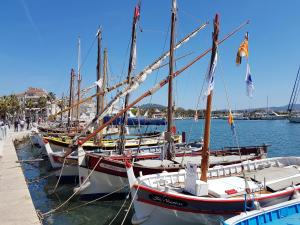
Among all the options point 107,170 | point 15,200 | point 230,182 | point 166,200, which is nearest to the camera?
point 166,200

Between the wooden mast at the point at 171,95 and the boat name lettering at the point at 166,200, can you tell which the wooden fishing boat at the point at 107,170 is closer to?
the wooden mast at the point at 171,95

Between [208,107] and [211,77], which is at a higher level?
[211,77]

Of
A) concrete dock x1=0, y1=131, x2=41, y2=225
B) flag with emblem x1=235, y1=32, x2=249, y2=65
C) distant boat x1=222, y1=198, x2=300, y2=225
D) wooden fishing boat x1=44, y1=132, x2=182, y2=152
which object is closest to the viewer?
distant boat x1=222, y1=198, x2=300, y2=225

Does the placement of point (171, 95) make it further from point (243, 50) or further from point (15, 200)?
point (15, 200)

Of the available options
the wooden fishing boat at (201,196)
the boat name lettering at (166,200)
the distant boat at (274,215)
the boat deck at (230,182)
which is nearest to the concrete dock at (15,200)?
the wooden fishing boat at (201,196)

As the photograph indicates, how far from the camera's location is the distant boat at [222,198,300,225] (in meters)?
10.9

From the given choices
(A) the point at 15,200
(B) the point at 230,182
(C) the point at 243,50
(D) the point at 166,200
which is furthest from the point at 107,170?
(C) the point at 243,50

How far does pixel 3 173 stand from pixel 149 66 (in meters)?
11.4

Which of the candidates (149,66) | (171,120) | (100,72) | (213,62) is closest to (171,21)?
(149,66)

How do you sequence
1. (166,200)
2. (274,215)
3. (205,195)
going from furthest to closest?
1. (205,195)
2. (166,200)
3. (274,215)

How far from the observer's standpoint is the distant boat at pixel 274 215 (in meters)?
10.9

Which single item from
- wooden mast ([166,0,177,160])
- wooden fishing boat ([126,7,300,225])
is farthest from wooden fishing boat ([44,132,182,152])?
wooden fishing boat ([126,7,300,225])

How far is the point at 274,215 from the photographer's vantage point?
38.4ft

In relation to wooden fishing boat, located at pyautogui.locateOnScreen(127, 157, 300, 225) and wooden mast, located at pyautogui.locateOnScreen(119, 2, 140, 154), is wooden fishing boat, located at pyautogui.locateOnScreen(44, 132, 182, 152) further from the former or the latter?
wooden fishing boat, located at pyautogui.locateOnScreen(127, 157, 300, 225)
